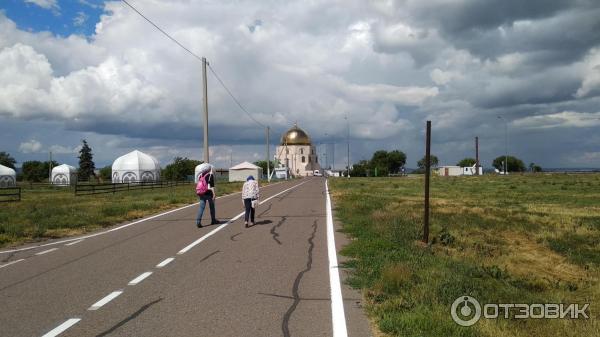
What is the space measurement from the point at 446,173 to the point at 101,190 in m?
97.0

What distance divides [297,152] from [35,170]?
83616 mm

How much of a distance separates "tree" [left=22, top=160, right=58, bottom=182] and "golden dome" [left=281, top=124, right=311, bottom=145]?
76503 millimetres

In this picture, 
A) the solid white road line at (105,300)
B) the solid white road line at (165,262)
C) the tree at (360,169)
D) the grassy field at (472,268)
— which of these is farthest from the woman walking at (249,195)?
the tree at (360,169)

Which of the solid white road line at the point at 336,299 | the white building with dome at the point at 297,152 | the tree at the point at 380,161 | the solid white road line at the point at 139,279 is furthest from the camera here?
the white building with dome at the point at 297,152

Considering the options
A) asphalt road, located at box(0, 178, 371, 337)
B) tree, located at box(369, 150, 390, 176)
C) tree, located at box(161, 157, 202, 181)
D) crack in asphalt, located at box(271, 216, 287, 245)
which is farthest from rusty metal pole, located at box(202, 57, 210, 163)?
tree, located at box(369, 150, 390, 176)

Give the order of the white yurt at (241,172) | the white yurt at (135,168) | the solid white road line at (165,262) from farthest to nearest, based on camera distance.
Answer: the white yurt at (241,172)
the white yurt at (135,168)
the solid white road line at (165,262)

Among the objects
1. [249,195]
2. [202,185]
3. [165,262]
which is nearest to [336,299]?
[165,262]

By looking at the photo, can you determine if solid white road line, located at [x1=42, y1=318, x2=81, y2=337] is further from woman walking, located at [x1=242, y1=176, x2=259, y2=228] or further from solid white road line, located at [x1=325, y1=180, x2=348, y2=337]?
woman walking, located at [x1=242, y1=176, x2=259, y2=228]

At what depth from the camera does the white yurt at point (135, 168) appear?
85812 mm

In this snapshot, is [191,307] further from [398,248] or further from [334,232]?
[334,232]

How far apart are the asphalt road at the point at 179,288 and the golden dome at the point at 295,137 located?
172 metres

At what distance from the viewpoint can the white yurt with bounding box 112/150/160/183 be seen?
85812 mm

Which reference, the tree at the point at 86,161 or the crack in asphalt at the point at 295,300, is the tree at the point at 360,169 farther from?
the crack in asphalt at the point at 295,300

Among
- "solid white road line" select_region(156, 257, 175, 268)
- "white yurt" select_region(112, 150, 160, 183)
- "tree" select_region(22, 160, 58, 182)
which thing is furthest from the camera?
"tree" select_region(22, 160, 58, 182)
